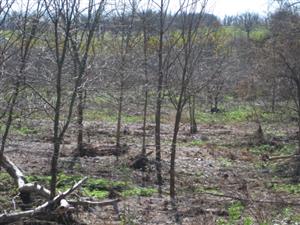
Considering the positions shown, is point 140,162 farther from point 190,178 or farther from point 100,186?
point 100,186

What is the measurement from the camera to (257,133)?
69.5 feet

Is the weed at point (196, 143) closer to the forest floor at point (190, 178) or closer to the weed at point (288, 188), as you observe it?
the forest floor at point (190, 178)

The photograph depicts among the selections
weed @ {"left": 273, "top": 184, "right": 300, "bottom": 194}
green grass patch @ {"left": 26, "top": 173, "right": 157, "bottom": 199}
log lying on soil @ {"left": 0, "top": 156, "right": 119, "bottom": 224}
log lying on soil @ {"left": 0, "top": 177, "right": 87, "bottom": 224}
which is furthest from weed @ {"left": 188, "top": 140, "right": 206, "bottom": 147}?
log lying on soil @ {"left": 0, "top": 177, "right": 87, "bottom": 224}

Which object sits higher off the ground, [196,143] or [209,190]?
[209,190]

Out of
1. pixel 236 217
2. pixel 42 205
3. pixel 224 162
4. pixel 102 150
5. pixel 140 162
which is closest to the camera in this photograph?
pixel 42 205

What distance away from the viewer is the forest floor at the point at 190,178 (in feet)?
30.2

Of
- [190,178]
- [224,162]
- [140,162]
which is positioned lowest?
[224,162]

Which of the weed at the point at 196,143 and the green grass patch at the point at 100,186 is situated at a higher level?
the green grass patch at the point at 100,186

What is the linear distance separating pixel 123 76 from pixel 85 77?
20.1ft

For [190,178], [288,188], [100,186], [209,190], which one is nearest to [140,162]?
[190,178]

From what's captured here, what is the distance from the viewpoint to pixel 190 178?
516 inches

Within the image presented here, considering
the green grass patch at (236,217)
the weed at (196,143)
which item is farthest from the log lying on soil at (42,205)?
the weed at (196,143)

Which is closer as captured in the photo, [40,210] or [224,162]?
[40,210]

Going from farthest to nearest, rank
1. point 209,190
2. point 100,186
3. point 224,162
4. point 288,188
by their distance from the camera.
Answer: point 224,162 → point 288,188 → point 209,190 → point 100,186
